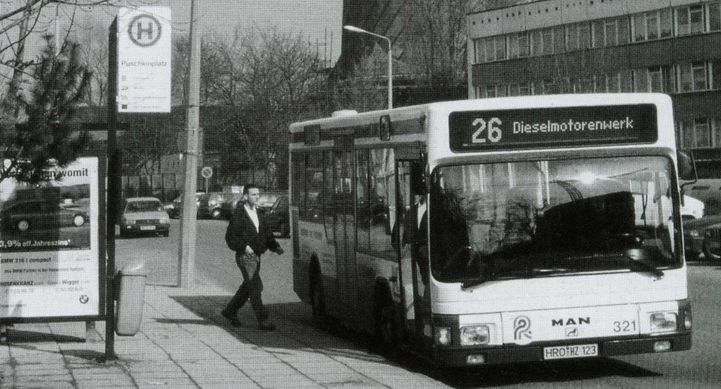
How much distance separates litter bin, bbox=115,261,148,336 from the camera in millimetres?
12359

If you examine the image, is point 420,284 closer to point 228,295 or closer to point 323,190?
point 323,190

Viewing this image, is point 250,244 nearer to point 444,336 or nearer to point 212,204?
point 444,336

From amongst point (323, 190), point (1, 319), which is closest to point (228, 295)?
point (323, 190)

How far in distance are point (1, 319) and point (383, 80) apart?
65467mm

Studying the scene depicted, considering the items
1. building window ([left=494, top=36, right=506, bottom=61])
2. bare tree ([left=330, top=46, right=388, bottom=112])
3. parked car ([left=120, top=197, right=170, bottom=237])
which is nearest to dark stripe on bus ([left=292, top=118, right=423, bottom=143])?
parked car ([left=120, top=197, right=170, bottom=237])

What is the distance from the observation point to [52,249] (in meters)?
13.3

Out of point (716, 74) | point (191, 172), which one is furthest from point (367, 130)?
point (716, 74)

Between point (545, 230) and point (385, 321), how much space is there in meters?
2.50

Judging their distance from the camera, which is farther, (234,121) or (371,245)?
(234,121)

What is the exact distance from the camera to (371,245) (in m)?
12.9

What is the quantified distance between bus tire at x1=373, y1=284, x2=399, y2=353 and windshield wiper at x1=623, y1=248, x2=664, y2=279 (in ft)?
7.93

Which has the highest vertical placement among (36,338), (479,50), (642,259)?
(479,50)

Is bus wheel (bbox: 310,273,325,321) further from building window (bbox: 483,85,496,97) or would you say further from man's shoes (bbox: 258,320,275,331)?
building window (bbox: 483,85,496,97)

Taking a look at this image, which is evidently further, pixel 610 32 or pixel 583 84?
pixel 610 32
